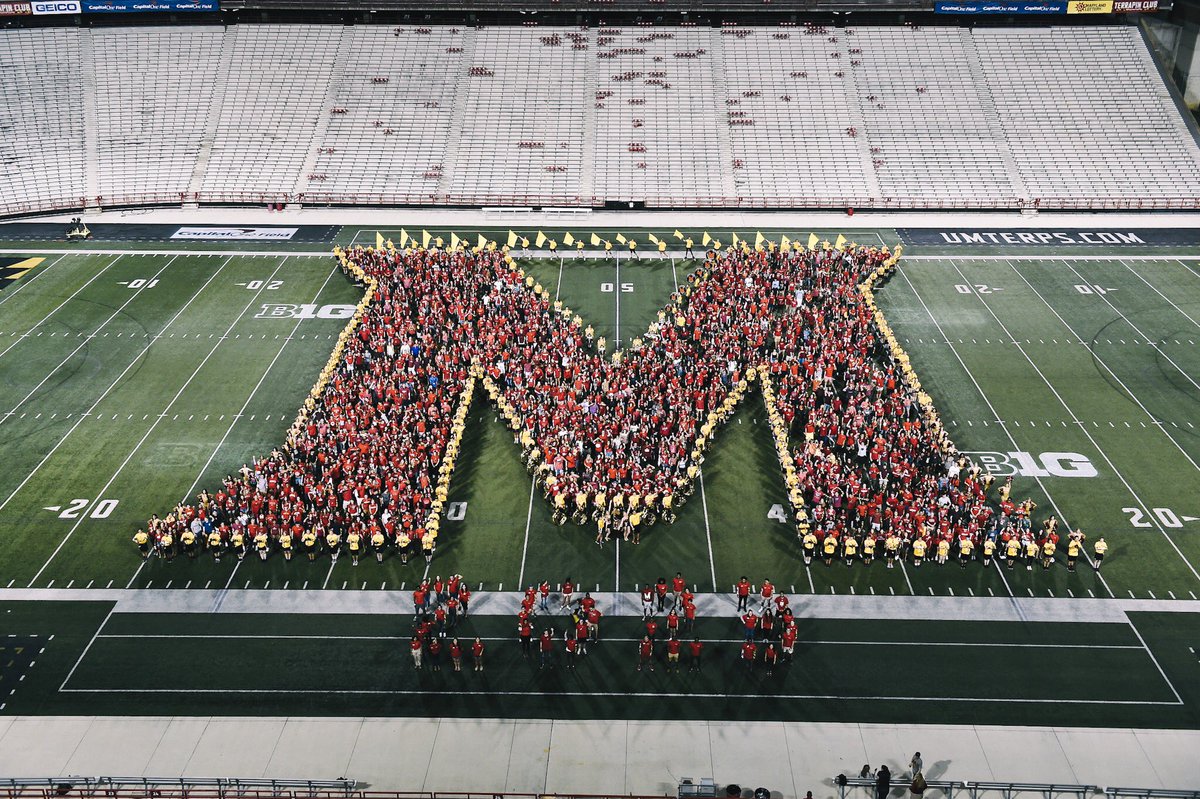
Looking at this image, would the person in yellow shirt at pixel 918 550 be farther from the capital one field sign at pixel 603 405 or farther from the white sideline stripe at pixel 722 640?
the white sideline stripe at pixel 722 640

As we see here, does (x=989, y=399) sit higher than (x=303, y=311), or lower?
higher

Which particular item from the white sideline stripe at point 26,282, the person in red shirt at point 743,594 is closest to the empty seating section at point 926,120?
the person in red shirt at point 743,594

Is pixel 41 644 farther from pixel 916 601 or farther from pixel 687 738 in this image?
pixel 916 601

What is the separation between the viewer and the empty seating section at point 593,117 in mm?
50938

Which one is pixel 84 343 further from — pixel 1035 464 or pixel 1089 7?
pixel 1089 7

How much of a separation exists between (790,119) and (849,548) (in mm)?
37146

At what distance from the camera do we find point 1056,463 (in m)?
28.2

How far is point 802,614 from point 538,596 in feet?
19.8

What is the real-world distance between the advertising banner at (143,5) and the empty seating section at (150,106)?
117cm

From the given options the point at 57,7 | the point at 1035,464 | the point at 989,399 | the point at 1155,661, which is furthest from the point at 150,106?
the point at 1155,661

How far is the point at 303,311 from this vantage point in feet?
125

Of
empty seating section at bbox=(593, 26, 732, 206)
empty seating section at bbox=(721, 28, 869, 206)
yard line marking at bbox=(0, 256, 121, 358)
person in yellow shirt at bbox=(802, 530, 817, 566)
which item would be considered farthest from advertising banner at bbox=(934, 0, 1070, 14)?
yard line marking at bbox=(0, 256, 121, 358)

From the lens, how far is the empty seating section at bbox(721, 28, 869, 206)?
51250 millimetres

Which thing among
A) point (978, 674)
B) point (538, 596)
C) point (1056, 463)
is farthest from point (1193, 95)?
point (538, 596)
